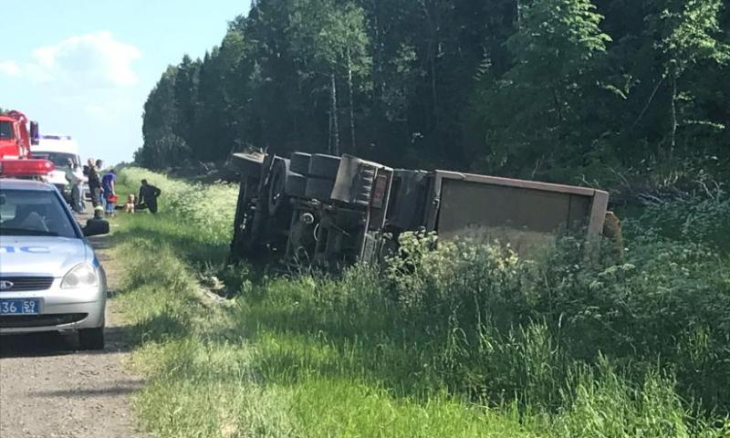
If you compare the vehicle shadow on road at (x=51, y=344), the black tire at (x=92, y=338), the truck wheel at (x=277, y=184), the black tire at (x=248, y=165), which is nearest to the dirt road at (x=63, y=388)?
the vehicle shadow on road at (x=51, y=344)

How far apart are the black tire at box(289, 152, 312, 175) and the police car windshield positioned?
4217 mm

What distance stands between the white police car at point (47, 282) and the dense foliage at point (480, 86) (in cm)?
1901

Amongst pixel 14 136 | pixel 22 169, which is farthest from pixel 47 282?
pixel 14 136

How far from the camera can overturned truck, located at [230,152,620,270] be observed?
11500 mm

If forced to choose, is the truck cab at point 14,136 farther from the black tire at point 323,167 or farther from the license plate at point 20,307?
the license plate at point 20,307

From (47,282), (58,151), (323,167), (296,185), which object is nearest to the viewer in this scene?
(47,282)

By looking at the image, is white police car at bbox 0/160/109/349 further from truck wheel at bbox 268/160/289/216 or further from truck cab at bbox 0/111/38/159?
truck cab at bbox 0/111/38/159

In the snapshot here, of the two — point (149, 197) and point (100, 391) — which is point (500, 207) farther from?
point (149, 197)

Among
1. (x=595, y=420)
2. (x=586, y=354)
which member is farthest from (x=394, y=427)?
(x=586, y=354)

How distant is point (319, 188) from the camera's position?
1284 centimetres

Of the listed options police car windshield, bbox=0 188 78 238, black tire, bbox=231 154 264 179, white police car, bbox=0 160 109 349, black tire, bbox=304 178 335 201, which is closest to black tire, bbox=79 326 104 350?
white police car, bbox=0 160 109 349

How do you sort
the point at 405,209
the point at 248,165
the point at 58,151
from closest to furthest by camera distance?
the point at 405,209, the point at 248,165, the point at 58,151

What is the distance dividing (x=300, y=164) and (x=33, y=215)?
4654 mm

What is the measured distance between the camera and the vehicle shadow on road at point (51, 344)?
8.76m
